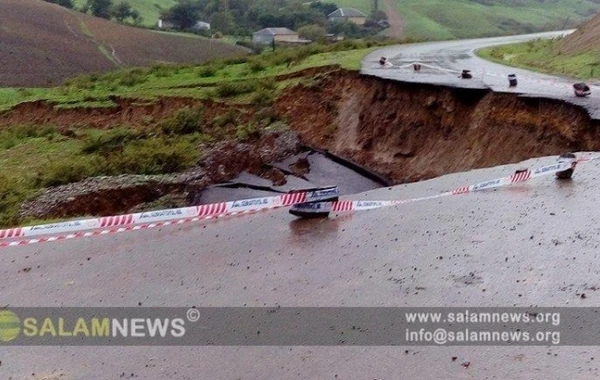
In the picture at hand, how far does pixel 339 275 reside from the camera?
326 inches

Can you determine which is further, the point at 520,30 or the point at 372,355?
the point at 520,30

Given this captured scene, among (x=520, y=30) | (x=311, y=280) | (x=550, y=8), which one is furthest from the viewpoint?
(x=550, y=8)

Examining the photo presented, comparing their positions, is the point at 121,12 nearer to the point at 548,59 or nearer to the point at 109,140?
the point at 109,140

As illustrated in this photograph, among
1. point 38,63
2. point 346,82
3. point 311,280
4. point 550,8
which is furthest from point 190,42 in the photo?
point 550,8

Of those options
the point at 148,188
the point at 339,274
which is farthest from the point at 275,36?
the point at 339,274

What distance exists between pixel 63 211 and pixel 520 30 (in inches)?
3118

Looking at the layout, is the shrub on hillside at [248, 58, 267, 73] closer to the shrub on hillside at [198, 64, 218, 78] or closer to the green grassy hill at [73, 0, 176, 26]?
the shrub on hillside at [198, 64, 218, 78]

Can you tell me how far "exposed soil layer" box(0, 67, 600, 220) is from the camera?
15336 millimetres

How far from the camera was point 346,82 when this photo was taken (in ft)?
75.7

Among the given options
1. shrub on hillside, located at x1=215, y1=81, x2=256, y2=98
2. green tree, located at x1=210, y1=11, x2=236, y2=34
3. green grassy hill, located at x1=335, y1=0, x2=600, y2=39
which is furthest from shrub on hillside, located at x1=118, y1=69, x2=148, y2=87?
green grassy hill, located at x1=335, y1=0, x2=600, y2=39

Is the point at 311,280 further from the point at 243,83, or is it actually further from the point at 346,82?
the point at 243,83

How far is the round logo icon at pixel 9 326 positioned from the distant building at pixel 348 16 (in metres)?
77.1

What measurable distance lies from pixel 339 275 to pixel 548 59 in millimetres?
19468

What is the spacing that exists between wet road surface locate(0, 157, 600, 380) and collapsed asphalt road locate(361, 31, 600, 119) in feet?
16.2
